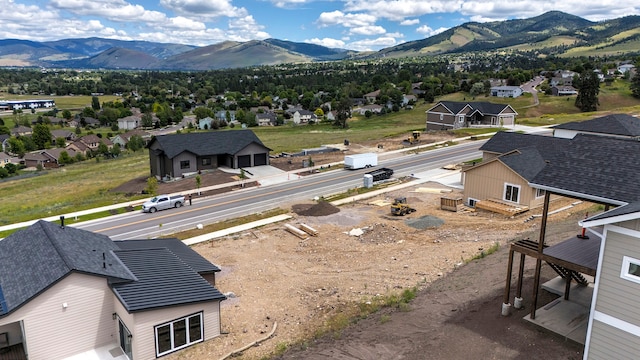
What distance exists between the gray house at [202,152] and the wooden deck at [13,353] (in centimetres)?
3816

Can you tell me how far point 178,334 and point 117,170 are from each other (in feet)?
193

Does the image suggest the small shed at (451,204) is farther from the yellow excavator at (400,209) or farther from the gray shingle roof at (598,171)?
the gray shingle roof at (598,171)

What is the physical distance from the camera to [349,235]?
103 feet

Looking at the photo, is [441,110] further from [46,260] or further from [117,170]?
[46,260]

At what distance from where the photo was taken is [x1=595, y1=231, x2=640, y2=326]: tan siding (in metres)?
11.8

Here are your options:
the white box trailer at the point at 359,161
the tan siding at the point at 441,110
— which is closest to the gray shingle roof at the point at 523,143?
the white box trailer at the point at 359,161

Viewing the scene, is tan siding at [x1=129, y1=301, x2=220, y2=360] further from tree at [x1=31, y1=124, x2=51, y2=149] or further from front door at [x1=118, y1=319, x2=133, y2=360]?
tree at [x1=31, y1=124, x2=51, y2=149]

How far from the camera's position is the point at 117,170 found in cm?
6950

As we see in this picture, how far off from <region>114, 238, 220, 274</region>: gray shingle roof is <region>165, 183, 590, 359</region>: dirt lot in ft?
5.87

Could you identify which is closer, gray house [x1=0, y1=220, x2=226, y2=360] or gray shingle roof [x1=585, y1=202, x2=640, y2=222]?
gray shingle roof [x1=585, y1=202, x2=640, y2=222]

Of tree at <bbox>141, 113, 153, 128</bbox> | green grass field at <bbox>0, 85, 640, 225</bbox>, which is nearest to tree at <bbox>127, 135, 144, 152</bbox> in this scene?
green grass field at <bbox>0, 85, 640, 225</bbox>

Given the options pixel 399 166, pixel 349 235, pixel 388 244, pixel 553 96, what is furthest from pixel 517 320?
pixel 553 96

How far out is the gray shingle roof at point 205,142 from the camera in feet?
181

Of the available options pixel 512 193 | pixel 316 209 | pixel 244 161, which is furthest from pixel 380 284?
pixel 244 161
